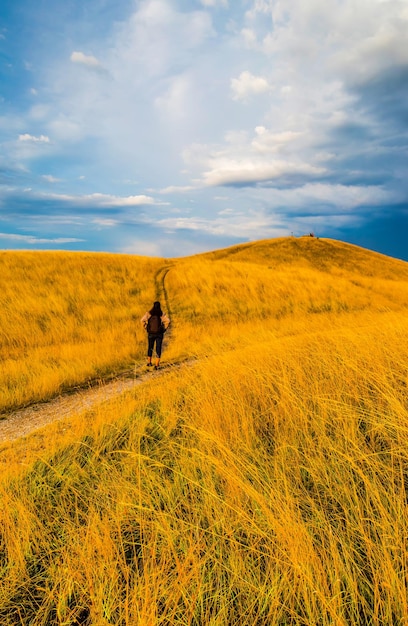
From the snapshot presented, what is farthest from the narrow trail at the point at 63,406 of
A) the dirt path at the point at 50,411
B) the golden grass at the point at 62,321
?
the golden grass at the point at 62,321

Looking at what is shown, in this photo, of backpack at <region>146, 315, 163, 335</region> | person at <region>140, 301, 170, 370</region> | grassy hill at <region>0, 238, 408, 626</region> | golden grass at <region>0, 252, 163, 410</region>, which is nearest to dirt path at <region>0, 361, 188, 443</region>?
golden grass at <region>0, 252, 163, 410</region>

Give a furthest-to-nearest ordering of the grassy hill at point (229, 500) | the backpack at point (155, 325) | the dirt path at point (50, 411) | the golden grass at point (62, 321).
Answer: the backpack at point (155, 325) < the golden grass at point (62, 321) < the dirt path at point (50, 411) < the grassy hill at point (229, 500)

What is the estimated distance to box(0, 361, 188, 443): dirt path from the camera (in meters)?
5.51

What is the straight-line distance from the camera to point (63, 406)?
6.66 m

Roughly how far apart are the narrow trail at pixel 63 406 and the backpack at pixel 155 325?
1.06m

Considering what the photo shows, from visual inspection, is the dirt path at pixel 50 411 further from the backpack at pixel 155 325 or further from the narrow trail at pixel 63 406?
the backpack at pixel 155 325

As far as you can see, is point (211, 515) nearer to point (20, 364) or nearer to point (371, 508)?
point (371, 508)

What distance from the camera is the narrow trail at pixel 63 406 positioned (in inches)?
219

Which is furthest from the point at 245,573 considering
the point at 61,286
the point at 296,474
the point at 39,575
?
the point at 61,286

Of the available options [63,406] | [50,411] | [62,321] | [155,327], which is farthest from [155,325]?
[62,321]

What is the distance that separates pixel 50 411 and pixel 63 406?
10.9 inches

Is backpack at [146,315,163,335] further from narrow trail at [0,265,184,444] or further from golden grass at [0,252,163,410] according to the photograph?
golden grass at [0,252,163,410]

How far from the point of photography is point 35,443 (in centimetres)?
426

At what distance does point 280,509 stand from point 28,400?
6674mm
